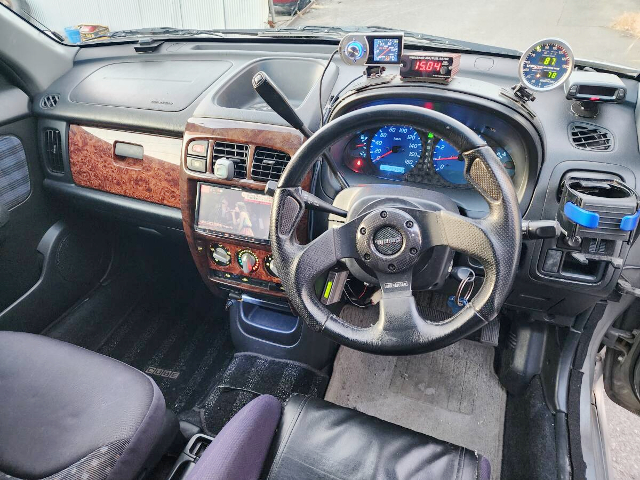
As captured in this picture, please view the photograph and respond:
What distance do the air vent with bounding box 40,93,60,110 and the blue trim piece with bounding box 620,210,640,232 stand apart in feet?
6.93

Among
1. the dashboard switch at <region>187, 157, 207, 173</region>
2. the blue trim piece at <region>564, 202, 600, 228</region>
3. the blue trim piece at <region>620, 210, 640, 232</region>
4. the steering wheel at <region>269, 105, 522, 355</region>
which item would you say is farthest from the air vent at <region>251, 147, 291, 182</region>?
the blue trim piece at <region>620, 210, 640, 232</region>

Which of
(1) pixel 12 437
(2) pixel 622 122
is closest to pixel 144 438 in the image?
(1) pixel 12 437

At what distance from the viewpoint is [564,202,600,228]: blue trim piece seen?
3.88ft

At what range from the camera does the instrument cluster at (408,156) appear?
1.49m

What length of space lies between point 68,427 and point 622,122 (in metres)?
1.75

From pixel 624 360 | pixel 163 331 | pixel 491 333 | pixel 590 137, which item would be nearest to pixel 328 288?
pixel 590 137

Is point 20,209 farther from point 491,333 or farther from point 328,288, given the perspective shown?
point 491,333

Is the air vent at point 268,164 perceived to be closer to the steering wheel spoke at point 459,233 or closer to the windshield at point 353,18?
the steering wheel spoke at point 459,233

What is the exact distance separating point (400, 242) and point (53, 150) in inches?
67.2

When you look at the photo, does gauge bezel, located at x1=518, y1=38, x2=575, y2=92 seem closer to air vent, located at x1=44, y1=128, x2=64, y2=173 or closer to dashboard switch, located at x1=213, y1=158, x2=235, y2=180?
dashboard switch, located at x1=213, y1=158, x2=235, y2=180

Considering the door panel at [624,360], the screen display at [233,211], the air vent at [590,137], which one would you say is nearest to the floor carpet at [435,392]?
the door panel at [624,360]

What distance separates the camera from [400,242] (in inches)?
43.6

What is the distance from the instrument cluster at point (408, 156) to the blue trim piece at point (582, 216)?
0.26 m

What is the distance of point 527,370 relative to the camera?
6.49ft
